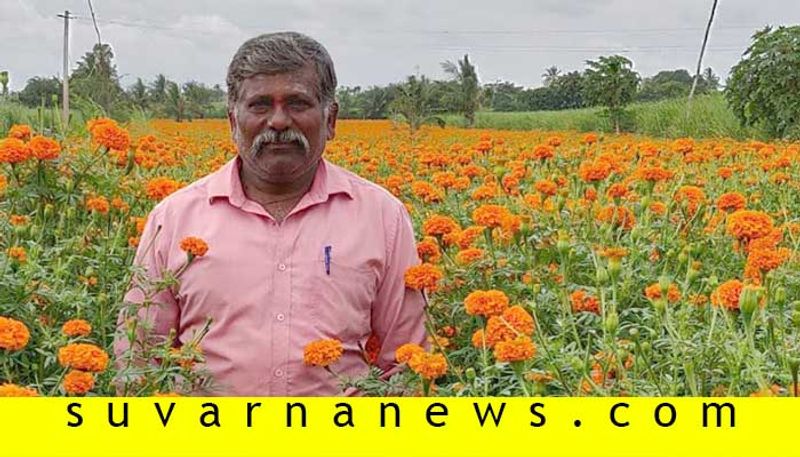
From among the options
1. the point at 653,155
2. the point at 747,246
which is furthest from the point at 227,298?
the point at 653,155

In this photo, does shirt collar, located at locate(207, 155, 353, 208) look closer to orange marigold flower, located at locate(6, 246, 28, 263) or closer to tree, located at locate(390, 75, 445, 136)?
orange marigold flower, located at locate(6, 246, 28, 263)

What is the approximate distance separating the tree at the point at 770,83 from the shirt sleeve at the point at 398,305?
787cm

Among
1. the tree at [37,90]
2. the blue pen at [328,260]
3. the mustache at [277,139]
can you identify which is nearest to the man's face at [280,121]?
the mustache at [277,139]

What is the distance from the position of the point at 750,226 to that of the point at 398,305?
2.05 feet

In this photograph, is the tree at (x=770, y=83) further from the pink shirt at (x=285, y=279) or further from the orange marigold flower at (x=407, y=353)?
the orange marigold flower at (x=407, y=353)

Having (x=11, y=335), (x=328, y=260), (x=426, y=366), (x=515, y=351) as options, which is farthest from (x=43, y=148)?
(x=515, y=351)

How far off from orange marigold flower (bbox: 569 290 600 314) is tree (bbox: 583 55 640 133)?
1135 cm

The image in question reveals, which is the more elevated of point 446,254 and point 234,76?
point 234,76

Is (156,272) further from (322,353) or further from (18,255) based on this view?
(322,353)

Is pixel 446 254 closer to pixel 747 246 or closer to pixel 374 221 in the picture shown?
pixel 374 221

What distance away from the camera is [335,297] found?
173 centimetres

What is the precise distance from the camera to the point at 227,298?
5.54 ft

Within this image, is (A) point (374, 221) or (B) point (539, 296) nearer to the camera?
(B) point (539, 296)

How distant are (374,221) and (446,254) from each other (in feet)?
0.49
